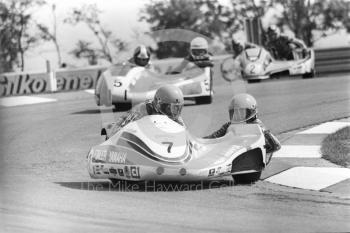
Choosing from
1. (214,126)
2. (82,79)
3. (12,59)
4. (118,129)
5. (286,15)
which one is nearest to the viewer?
(118,129)

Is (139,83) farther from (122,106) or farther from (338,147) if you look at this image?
(338,147)

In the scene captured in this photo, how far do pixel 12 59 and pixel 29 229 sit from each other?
17638 millimetres

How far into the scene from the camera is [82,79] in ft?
88.1

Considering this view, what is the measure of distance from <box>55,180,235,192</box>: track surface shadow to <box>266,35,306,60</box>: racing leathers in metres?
16.1

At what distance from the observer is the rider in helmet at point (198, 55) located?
631 inches

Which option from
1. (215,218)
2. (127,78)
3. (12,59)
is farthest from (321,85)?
(215,218)

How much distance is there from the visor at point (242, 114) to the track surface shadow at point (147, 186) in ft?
2.14

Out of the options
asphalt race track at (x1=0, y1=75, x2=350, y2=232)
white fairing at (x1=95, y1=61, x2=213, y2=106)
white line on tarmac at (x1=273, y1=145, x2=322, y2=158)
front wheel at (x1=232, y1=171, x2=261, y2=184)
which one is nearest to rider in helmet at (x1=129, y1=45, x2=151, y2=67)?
white fairing at (x1=95, y1=61, x2=213, y2=106)

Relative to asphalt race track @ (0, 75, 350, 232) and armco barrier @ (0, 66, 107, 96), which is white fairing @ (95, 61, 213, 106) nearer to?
asphalt race track @ (0, 75, 350, 232)

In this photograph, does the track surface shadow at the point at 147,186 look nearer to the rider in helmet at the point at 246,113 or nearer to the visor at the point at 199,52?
the rider in helmet at the point at 246,113

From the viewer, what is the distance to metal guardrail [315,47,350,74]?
2622 cm

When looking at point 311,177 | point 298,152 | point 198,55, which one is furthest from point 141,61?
point 311,177

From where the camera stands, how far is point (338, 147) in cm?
1103

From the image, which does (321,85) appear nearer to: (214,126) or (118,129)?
(214,126)
